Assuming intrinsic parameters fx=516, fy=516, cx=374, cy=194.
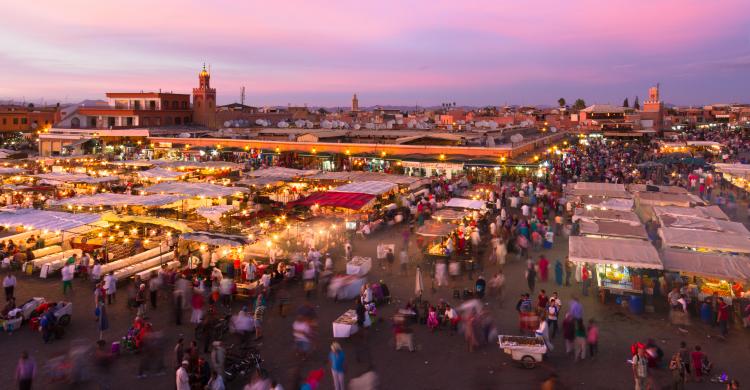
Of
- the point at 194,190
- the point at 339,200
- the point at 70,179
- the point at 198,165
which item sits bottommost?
the point at 339,200

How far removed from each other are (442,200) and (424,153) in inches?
322

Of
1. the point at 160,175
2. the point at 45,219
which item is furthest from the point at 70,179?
the point at 45,219

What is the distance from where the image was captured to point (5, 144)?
4881 centimetres

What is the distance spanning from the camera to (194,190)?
18.0 meters

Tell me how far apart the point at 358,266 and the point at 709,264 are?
7407mm

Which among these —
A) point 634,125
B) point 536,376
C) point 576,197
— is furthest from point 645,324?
point 634,125

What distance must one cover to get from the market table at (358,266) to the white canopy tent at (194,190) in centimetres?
722

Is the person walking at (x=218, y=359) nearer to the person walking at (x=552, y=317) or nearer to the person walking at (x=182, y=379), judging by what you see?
the person walking at (x=182, y=379)

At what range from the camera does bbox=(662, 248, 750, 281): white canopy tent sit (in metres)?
9.95

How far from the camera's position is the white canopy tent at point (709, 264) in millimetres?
9953

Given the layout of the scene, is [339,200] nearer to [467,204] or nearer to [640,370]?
[467,204]

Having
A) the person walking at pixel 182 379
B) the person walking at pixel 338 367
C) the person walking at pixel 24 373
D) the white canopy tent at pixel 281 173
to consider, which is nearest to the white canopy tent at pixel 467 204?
the white canopy tent at pixel 281 173

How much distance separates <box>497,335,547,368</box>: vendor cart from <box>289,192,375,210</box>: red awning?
8720mm

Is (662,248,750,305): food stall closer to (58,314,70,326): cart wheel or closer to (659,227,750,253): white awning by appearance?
(659,227,750,253): white awning
